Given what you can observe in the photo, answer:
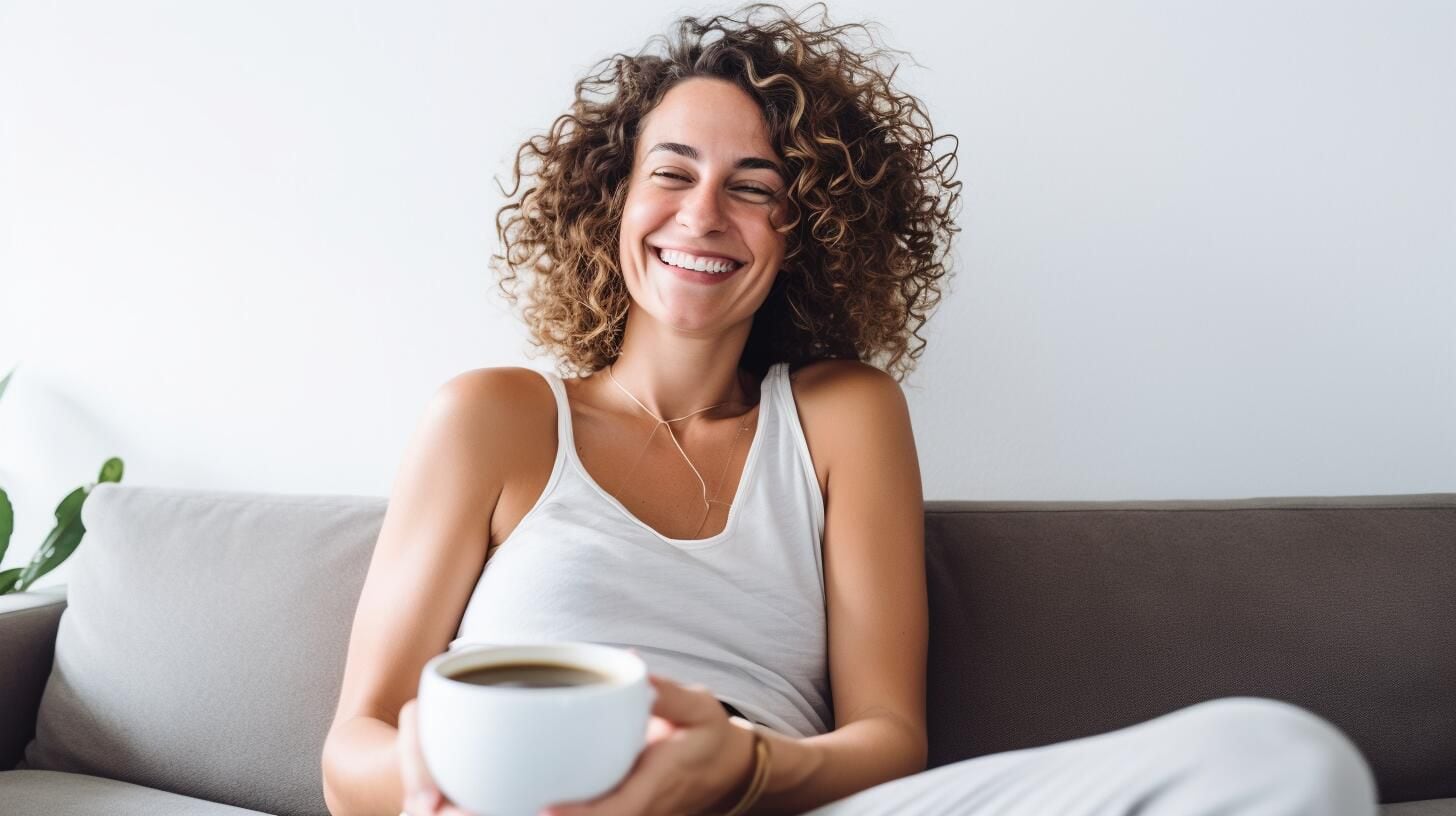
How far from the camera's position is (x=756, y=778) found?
0.98 meters

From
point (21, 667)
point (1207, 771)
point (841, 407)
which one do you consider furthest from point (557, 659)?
point (21, 667)

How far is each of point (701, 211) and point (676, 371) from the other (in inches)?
9.0

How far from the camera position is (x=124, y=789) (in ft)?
4.81

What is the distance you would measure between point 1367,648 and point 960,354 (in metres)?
0.67

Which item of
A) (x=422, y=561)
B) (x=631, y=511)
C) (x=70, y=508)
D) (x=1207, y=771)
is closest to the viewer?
(x=1207, y=771)

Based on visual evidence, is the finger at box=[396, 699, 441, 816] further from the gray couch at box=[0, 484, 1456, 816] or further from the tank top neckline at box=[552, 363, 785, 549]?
the gray couch at box=[0, 484, 1456, 816]

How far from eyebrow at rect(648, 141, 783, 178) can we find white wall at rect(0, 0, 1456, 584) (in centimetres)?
45

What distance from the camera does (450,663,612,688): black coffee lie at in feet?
2.36

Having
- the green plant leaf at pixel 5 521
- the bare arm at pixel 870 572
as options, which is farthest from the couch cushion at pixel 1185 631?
the green plant leaf at pixel 5 521

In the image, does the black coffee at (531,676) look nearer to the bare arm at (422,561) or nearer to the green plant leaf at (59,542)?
the bare arm at (422,561)

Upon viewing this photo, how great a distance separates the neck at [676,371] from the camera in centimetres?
150

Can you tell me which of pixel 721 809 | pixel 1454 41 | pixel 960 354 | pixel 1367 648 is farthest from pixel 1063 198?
pixel 721 809

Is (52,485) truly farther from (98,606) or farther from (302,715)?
(302,715)

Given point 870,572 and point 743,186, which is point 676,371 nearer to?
point 743,186
